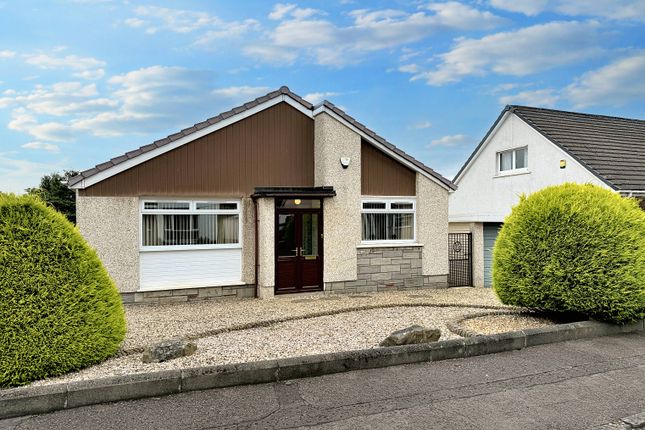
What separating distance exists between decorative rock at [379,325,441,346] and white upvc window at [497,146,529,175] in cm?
1215

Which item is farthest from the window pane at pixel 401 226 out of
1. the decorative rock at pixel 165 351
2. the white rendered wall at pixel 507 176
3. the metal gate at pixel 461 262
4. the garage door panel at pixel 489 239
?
the decorative rock at pixel 165 351

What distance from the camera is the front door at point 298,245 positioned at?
10.6 meters

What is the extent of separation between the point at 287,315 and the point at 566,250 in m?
4.94

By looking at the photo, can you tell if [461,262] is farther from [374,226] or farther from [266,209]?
[266,209]

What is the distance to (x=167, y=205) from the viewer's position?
390 inches

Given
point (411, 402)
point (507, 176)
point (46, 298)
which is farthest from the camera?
point (507, 176)

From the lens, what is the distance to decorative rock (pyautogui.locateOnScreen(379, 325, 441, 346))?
545 cm

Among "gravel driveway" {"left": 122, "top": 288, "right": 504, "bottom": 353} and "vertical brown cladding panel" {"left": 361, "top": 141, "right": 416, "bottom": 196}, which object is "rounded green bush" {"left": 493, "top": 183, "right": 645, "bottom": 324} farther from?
"vertical brown cladding panel" {"left": 361, "top": 141, "right": 416, "bottom": 196}

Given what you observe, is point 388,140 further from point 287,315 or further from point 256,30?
point 287,315

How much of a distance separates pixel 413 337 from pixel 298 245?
5.63m

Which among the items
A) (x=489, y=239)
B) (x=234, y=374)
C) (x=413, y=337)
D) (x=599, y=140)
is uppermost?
(x=599, y=140)

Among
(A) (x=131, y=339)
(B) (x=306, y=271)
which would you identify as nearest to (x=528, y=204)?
(B) (x=306, y=271)

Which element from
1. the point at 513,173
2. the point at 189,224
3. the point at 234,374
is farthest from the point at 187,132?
the point at 513,173

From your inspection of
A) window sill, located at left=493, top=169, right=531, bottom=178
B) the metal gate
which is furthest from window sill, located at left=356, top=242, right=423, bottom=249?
window sill, located at left=493, top=169, right=531, bottom=178
